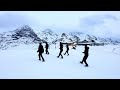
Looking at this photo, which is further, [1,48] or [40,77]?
[1,48]

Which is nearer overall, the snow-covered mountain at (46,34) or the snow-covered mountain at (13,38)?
the snow-covered mountain at (13,38)

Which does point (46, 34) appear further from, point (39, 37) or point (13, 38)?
point (13, 38)

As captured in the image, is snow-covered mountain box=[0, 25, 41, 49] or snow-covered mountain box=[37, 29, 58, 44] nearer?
snow-covered mountain box=[0, 25, 41, 49]

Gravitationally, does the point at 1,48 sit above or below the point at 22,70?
above

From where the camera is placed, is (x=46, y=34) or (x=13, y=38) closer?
(x=13, y=38)

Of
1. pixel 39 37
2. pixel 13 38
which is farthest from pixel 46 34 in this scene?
pixel 13 38
